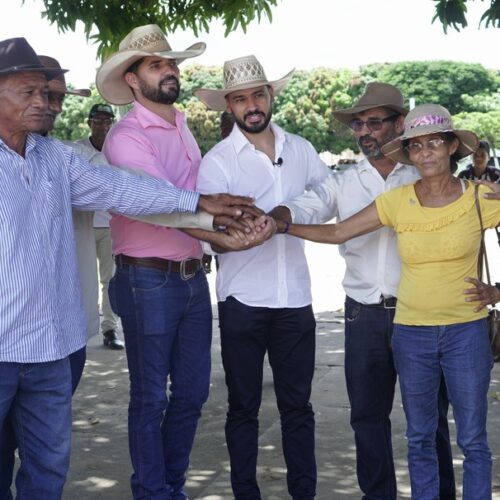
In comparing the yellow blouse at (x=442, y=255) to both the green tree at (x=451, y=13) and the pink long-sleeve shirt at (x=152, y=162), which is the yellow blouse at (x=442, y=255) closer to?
the pink long-sleeve shirt at (x=152, y=162)

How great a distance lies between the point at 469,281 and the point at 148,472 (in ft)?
6.01

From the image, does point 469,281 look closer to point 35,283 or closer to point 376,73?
point 35,283

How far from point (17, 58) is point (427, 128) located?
71.3 inches

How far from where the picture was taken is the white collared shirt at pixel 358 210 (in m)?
5.01

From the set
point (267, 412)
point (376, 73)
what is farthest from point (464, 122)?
point (267, 412)

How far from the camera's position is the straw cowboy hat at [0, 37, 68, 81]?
3990 mm

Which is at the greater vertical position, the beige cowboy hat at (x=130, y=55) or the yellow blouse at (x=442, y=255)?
the beige cowboy hat at (x=130, y=55)

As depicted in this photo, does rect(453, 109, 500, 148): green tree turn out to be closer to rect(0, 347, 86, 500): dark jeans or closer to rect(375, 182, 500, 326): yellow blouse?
rect(375, 182, 500, 326): yellow blouse

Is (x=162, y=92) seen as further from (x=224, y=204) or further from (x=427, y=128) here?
(x=427, y=128)

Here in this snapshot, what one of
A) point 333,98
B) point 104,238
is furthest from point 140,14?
point 333,98

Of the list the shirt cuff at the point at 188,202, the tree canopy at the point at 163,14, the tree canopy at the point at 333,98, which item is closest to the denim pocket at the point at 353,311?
the shirt cuff at the point at 188,202

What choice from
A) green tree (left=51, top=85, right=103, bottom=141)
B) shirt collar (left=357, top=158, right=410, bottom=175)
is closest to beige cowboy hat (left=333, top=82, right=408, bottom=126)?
shirt collar (left=357, top=158, right=410, bottom=175)

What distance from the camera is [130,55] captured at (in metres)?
5.24

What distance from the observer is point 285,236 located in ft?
17.2
